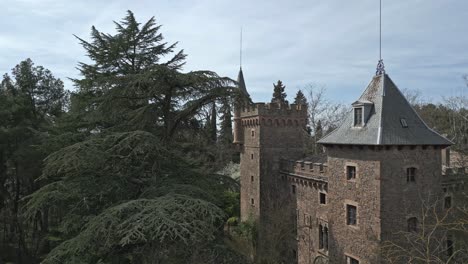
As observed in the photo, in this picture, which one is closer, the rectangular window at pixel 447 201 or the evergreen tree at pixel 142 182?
the evergreen tree at pixel 142 182

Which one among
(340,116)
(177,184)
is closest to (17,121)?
(177,184)

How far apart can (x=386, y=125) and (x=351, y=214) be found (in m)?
4.84

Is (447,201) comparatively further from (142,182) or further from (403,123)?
(142,182)

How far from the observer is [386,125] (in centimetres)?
1694

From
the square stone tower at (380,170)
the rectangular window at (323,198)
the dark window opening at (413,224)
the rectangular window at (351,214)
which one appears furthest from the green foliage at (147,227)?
the rectangular window at (323,198)

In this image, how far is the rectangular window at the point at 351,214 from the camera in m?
18.1

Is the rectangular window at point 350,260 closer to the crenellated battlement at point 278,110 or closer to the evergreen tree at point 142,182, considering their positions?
the evergreen tree at point 142,182

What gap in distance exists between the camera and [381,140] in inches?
644

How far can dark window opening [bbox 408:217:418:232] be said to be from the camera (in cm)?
1692

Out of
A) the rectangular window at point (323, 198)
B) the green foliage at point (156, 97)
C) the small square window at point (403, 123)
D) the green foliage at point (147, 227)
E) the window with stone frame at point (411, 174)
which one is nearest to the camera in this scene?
the green foliage at point (147, 227)

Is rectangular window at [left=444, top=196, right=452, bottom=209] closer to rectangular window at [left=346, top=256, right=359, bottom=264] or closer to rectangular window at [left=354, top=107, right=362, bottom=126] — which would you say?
rectangular window at [left=346, top=256, right=359, bottom=264]

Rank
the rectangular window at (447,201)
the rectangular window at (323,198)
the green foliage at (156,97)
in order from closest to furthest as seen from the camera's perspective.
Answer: the green foliage at (156,97) → the rectangular window at (447,201) → the rectangular window at (323,198)

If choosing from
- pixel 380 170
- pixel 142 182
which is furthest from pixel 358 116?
pixel 142 182

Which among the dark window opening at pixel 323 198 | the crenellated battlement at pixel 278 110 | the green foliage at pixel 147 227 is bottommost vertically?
the dark window opening at pixel 323 198
